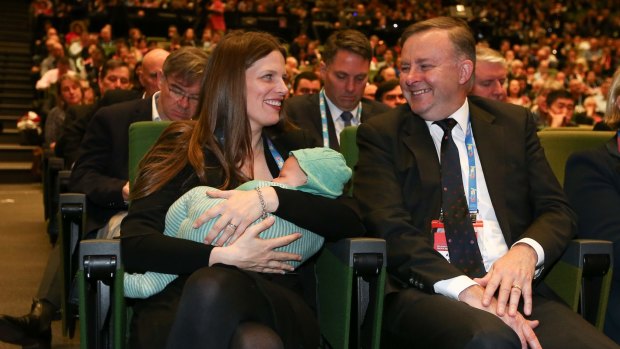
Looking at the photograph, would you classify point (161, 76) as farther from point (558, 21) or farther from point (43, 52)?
point (558, 21)

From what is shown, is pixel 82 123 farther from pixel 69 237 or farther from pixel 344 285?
pixel 344 285

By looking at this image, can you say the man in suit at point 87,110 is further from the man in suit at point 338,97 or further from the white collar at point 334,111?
the white collar at point 334,111

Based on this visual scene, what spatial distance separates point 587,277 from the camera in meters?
2.34

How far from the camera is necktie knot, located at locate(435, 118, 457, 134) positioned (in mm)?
2441

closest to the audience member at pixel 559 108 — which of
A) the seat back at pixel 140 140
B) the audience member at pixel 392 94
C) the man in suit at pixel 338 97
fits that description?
the audience member at pixel 392 94

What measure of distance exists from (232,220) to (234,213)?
0.02 meters

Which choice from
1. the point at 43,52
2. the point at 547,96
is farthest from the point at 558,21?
the point at 547,96

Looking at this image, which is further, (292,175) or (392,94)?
(392,94)

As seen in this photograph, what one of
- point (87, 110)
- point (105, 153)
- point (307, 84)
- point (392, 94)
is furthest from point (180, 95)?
→ point (307, 84)

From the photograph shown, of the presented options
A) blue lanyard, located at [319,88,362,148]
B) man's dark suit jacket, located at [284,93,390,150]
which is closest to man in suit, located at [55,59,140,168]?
man's dark suit jacket, located at [284,93,390,150]

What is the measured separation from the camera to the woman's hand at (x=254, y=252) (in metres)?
2.05

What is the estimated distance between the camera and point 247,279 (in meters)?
1.96

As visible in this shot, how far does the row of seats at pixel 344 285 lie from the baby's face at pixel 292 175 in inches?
8.1

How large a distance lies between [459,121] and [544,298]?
22.9 inches
